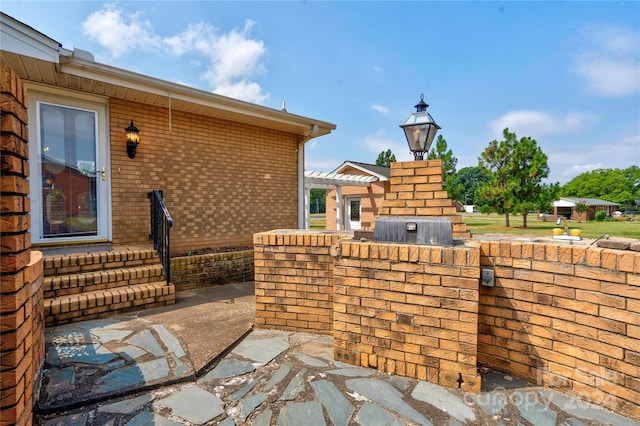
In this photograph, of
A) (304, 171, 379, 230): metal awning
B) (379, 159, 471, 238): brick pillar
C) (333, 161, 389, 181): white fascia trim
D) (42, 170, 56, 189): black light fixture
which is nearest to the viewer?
(379, 159, 471, 238): brick pillar

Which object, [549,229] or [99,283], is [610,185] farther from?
[99,283]

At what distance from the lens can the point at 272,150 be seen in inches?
255

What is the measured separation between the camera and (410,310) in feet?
7.45

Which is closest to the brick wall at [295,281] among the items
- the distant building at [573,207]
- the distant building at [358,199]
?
the distant building at [358,199]

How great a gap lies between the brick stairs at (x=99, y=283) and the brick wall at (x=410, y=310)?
2.72 m

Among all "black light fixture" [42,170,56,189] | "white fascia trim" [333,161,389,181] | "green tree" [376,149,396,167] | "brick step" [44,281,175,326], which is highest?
"green tree" [376,149,396,167]

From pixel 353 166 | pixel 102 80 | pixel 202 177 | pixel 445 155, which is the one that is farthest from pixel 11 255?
pixel 445 155

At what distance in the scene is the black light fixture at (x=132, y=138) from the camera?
463cm

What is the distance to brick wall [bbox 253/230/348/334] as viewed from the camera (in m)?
3.05

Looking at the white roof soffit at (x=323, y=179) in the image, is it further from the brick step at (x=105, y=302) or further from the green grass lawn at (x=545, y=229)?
the brick step at (x=105, y=302)

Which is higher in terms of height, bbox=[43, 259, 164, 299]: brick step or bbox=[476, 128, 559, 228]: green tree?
bbox=[476, 128, 559, 228]: green tree

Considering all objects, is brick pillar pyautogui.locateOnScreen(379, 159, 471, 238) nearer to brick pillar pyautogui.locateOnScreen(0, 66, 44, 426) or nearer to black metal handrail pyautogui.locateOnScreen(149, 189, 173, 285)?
brick pillar pyautogui.locateOnScreen(0, 66, 44, 426)

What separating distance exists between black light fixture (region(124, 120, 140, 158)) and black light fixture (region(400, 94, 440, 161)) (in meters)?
4.14

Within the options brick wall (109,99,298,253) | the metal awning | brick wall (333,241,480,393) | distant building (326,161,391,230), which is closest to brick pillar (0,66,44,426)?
brick wall (333,241,480,393)
